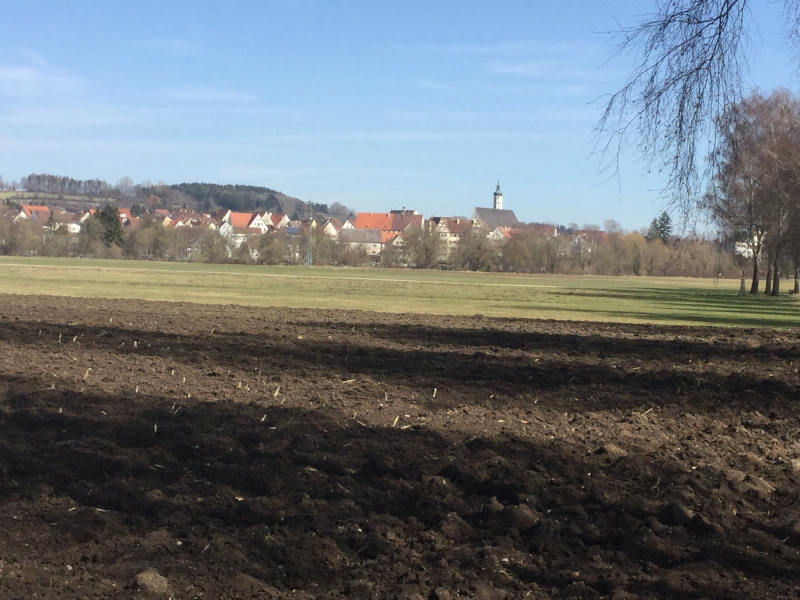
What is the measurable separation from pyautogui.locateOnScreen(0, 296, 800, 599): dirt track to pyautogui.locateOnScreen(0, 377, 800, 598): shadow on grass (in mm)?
21

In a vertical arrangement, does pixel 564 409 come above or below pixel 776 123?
below

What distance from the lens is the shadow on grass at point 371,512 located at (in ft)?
17.1

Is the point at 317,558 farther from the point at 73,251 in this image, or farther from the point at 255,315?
the point at 73,251

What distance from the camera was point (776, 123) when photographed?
26.0m

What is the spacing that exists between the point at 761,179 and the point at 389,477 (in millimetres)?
23912

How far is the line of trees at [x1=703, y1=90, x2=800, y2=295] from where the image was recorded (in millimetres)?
9836

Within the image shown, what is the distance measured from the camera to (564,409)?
409 inches

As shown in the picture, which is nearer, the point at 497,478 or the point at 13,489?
the point at 13,489

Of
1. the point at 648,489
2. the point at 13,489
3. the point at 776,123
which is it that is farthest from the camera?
the point at 776,123

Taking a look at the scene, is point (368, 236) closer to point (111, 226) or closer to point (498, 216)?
point (498, 216)

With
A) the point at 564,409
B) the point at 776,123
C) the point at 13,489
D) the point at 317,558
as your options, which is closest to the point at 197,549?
the point at 317,558

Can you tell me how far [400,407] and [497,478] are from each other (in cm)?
305

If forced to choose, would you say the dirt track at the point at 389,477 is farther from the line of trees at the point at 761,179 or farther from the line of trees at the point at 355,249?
the line of trees at the point at 355,249

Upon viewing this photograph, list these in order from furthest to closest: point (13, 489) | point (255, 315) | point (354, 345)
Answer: point (255, 315), point (354, 345), point (13, 489)
